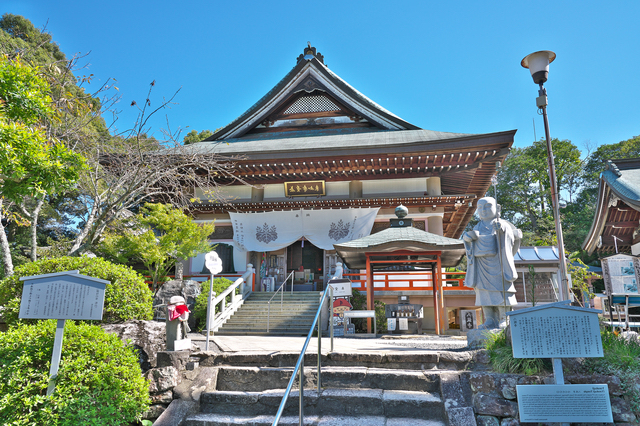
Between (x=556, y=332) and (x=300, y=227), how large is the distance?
36.1 ft

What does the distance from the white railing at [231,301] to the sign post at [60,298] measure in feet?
17.5

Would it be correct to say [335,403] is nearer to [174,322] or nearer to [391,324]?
[174,322]

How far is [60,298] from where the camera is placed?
4.11 m

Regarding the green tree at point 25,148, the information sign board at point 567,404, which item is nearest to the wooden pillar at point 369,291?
the information sign board at point 567,404

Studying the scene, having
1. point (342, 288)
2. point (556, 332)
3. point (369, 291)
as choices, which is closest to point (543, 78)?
point (556, 332)

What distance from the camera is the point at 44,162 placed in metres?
4.70

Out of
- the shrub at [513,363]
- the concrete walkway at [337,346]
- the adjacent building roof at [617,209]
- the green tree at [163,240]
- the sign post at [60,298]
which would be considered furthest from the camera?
the green tree at [163,240]

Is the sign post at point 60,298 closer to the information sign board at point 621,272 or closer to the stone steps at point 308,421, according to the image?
the stone steps at point 308,421

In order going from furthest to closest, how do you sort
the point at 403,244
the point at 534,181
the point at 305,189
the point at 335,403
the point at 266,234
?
the point at 534,181 < the point at 305,189 < the point at 266,234 < the point at 403,244 < the point at 335,403

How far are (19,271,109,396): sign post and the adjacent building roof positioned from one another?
10039 millimetres

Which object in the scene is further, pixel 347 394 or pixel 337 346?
pixel 337 346

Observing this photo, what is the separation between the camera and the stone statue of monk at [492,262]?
5.32 m

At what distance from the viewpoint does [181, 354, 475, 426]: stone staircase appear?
3965 millimetres

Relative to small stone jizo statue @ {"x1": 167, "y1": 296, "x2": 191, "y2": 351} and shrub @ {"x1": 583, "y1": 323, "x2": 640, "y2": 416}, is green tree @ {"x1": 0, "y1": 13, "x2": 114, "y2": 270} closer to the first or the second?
small stone jizo statue @ {"x1": 167, "y1": 296, "x2": 191, "y2": 351}
